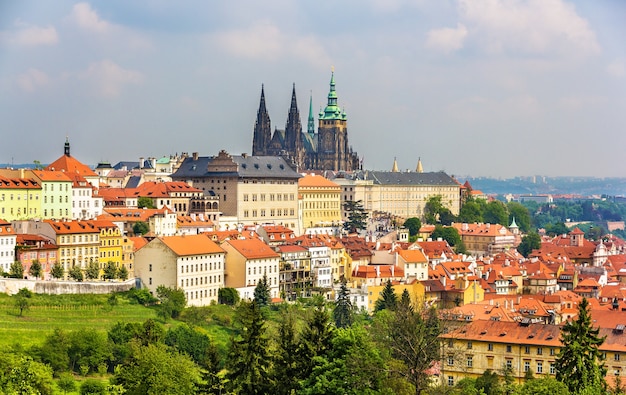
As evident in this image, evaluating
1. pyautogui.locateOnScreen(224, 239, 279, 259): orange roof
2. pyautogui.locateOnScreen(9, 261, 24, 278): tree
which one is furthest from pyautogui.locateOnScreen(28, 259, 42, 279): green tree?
pyautogui.locateOnScreen(224, 239, 279, 259): orange roof

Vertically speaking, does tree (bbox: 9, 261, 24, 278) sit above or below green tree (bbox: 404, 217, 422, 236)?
below

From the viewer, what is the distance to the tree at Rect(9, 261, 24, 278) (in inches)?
2491

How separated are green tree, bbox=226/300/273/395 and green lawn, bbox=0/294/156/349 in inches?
636

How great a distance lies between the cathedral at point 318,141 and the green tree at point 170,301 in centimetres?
8926

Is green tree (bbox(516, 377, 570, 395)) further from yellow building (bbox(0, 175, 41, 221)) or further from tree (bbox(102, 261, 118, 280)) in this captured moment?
yellow building (bbox(0, 175, 41, 221))

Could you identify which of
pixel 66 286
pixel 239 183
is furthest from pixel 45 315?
pixel 239 183

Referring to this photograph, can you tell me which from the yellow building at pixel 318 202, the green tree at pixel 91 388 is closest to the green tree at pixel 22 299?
the green tree at pixel 91 388

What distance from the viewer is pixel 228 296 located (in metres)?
68.8

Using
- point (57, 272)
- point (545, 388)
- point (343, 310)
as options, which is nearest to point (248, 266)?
point (343, 310)

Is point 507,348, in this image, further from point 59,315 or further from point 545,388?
point 59,315

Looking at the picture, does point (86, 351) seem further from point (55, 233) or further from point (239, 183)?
point (239, 183)

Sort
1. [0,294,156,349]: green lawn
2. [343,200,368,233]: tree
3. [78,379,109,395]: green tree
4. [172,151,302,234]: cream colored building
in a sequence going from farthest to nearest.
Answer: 1. [343,200,368,233]: tree
2. [172,151,302,234]: cream colored building
3. [0,294,156,349]: green lawn
4. [78,379,109,395]: green tree

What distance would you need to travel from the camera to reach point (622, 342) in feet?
167

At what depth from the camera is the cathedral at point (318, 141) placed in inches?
6132
